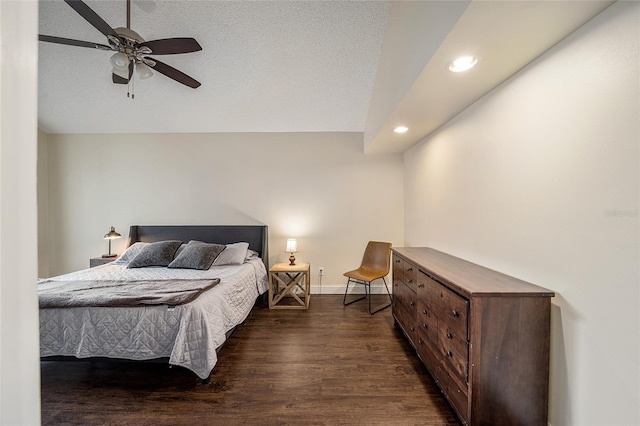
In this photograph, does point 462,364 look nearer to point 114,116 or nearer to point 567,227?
point 567,227

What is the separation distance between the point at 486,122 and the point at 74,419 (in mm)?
3415

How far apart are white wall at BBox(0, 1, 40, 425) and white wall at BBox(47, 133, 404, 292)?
350cm

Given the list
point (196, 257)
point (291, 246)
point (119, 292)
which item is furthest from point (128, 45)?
point (291, 246)

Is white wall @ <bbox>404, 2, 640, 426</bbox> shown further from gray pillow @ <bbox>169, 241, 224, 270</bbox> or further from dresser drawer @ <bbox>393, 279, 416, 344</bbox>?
gray pillow @ <bbox>169, 241, 224, 270</bbox>

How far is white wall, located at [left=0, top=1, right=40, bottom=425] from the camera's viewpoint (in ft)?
1.18

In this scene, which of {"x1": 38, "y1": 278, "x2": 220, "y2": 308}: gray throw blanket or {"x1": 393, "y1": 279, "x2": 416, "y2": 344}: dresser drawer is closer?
{"x1": 38, "y1": 278, "x2": 220, "y2": 308}: gray throw blanket

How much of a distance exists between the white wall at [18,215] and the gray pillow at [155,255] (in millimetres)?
3238

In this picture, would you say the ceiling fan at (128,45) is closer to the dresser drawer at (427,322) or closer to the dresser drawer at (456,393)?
the dresser drawer at (427,322)

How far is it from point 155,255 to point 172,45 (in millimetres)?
2450

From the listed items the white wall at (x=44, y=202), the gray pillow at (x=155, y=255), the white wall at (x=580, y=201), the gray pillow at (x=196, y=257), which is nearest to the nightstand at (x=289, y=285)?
the gray pillow at (x=196, y=257)

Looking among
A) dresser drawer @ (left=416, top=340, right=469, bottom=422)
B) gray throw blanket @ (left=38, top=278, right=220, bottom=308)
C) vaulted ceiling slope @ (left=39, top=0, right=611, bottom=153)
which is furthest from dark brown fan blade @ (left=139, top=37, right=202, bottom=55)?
dresser drawer @ (left=416, top=340, right=469, bottom=422)

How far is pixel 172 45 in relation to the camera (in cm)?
189

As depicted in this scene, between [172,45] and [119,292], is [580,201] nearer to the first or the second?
[172,45]

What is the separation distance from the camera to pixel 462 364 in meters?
1.47
